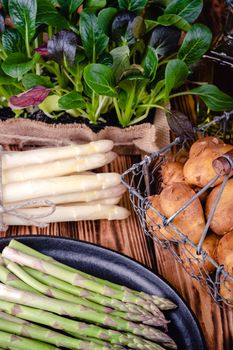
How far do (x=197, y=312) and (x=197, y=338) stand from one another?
169 mm

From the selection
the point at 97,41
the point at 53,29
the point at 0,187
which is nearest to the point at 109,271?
the point at 0,187

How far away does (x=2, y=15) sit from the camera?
1604 millimetres

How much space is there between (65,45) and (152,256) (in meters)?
0.59

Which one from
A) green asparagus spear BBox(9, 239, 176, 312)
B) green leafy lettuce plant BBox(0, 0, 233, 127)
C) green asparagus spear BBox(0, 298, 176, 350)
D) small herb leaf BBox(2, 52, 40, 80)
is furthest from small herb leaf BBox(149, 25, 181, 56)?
green asparagus spear BBox(0, 298, 176, 350)

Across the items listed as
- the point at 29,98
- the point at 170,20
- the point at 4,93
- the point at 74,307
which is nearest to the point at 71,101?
the point at 29,98

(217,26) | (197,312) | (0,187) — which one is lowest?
(197,312)

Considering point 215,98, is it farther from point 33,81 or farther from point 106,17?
point 33,81

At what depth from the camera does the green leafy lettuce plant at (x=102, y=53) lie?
4.94 feet

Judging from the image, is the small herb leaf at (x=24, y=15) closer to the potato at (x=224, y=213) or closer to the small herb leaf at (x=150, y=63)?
the small herb leaf at (x=150, y=63)

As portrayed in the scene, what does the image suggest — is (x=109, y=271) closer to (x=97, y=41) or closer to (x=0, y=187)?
(x=0, y=187)

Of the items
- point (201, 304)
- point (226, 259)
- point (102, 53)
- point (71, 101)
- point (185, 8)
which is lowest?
point (201, 304)

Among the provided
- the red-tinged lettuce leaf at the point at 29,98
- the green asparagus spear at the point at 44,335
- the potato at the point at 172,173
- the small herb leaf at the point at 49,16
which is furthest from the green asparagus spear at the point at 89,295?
the small herb leaf at the point at 49,16

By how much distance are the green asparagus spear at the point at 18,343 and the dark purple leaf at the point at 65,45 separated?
702mm

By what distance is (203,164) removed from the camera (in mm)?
1349
